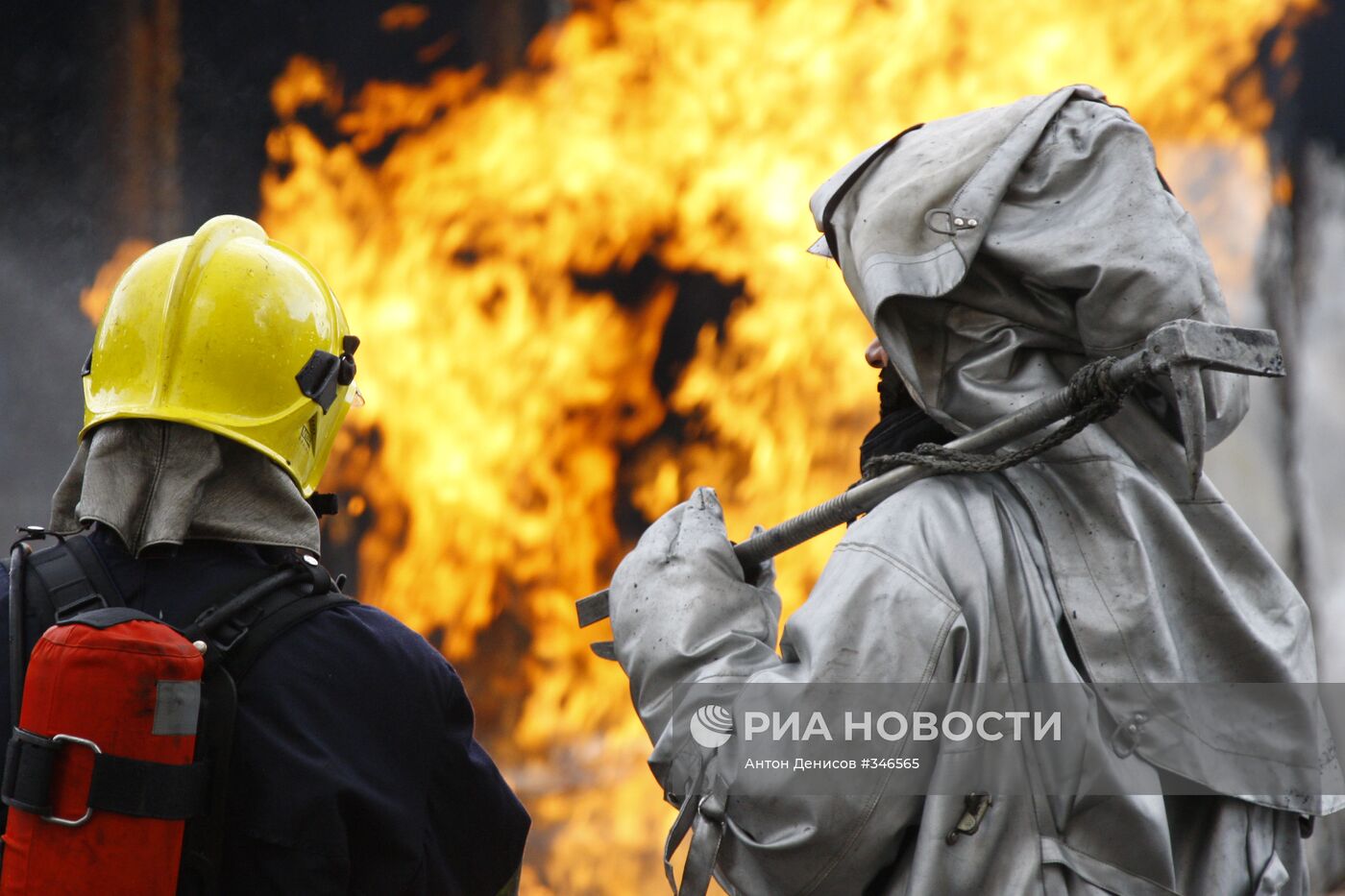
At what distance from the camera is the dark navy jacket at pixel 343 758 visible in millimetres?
2068

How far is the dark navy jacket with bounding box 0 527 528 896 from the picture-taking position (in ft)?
6.79

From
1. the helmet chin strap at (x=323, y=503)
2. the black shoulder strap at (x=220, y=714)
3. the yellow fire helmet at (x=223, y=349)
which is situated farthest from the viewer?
the helmet chin strap at (x=323, y=503)

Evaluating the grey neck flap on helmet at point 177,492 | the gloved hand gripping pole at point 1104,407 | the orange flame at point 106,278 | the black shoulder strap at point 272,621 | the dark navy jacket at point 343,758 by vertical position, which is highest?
the orange flame at point 106,278

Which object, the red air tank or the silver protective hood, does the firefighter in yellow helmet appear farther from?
the silver protective hood

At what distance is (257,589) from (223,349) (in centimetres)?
42

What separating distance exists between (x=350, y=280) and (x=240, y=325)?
13.8 feet

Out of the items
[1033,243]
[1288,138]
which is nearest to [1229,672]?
[1033,243]

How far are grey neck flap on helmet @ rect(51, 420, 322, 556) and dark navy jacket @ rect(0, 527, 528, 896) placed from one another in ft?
0.15

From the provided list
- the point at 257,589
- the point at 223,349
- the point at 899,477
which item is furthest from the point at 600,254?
the point at 257,589

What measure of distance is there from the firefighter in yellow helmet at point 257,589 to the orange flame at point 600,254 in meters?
4.06

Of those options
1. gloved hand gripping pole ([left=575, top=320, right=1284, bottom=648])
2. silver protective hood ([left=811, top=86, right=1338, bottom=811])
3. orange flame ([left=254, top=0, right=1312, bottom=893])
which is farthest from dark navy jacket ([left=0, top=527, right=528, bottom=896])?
orange flame ([left=254, top=0, right=1312, bottom=893])

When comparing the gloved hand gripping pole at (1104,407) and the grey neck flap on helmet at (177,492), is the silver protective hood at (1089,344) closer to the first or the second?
the gloved hand gripping pole at (1104,407)

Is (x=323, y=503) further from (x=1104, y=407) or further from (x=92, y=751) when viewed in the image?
(x=1104, y=407)

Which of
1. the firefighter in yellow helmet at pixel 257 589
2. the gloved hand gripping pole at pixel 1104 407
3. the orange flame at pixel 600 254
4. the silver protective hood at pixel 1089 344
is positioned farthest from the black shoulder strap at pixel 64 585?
the orange flame at pixel 600 254
